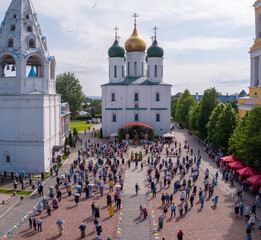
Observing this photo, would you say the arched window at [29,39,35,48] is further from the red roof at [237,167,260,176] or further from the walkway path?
the red roof at [237,167,260,176]

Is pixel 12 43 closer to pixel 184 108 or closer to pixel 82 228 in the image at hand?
A: pixel 82 228

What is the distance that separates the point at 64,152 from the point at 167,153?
13292 millimetres

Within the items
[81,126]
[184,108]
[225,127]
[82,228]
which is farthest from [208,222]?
[81,126]

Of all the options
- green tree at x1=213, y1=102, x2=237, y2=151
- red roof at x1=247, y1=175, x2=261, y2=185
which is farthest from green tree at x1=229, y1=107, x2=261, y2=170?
green tree at x1=213, y1=102, x2=237, y2=151

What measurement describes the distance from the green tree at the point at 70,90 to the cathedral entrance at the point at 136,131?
25.6 meters

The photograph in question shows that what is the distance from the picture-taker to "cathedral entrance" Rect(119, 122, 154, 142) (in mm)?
44219

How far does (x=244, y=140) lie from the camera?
22484 millimetres

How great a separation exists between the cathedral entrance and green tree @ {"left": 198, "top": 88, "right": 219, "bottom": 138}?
809cm

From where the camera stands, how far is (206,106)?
1756 inches

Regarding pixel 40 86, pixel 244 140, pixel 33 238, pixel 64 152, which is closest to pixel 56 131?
pixel 64 152

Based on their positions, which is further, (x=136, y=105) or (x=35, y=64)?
(x=136, y=105)

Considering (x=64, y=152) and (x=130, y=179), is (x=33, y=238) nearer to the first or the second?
(x=130, y=179)

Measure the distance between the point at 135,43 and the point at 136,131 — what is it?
17.2 m

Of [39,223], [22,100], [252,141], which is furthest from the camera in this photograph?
[22,100]
